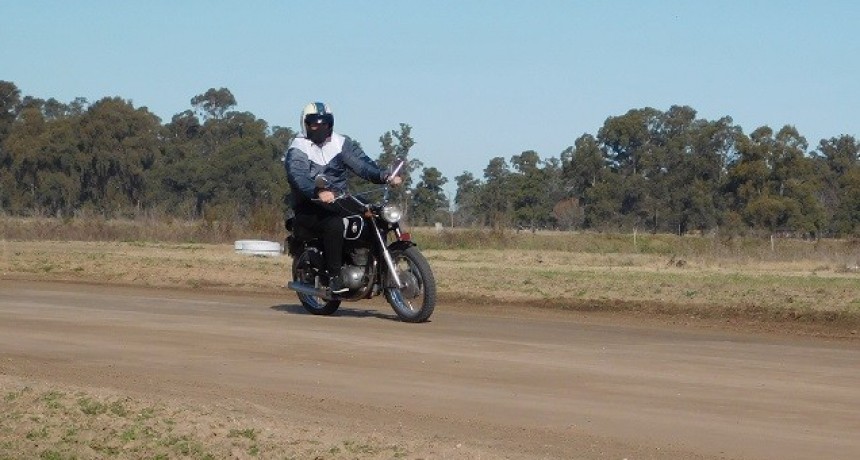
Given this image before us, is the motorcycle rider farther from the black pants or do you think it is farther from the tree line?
the tree line

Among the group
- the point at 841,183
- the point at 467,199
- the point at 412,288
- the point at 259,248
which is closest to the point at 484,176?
the point at 467,199

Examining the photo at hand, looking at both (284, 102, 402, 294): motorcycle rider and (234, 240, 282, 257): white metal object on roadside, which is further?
(234, 240, 282, 257): white metal object on roadside

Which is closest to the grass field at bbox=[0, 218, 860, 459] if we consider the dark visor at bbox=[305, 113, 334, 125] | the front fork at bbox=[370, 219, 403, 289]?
the front fork at bbox=[370, 219, 403, 289]

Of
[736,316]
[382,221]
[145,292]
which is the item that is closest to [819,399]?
[382,221]

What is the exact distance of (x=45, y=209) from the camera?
8425 cm

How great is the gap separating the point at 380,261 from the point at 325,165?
114cm

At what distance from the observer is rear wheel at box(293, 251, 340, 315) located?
47.9 ft

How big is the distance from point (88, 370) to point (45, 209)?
7719 cm

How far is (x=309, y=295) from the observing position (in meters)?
14.6

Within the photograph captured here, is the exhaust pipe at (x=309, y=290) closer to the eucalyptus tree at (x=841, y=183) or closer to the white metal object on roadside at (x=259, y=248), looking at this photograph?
the white metal object on roadside at (x=259, y=248)

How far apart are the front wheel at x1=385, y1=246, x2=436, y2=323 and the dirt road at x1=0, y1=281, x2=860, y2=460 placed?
20cm

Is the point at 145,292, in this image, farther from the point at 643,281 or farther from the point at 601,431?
the point at 601,431

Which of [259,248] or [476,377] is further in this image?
[259,248]

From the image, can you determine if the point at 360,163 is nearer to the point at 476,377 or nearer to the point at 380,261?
the point at 380,261
